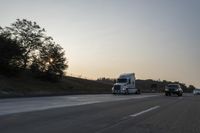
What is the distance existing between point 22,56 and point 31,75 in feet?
28.9

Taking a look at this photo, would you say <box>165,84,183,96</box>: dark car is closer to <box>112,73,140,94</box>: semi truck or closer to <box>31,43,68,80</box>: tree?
<box>112,73,140,94</box>: semi truck

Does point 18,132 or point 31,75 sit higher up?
point 31,75

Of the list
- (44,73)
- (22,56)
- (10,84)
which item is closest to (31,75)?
(44,73)

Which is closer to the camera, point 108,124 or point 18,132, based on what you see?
point 18,132

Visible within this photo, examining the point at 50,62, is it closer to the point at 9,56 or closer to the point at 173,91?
the point at 9,56

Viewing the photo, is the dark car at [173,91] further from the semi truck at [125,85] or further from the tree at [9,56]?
the tree at [9,56]

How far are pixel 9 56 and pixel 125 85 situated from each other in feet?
65.5

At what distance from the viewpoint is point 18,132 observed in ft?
40.3

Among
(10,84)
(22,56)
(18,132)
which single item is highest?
(22,56)

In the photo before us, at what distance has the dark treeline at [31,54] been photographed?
7831cm

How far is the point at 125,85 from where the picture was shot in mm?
74125

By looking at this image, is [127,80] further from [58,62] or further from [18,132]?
[18,132]

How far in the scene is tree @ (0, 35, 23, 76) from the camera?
7500 cm

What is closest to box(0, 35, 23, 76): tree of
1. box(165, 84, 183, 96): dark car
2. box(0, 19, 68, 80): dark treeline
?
box(0, 19, 68, 80): dark treeline
